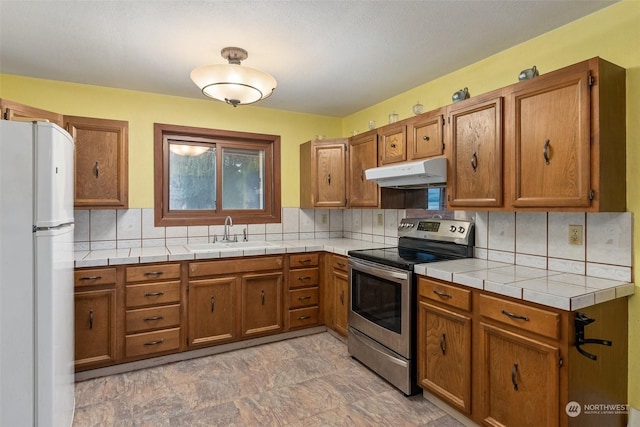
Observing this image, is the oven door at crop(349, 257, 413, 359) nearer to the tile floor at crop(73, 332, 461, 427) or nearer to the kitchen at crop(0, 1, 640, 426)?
the tile floor at crop(73, 332, 461, 427)

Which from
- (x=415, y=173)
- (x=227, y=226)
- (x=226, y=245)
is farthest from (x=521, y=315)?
(x=227, y=226)

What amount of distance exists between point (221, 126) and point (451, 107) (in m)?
2.29

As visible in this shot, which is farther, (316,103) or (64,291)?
(316,103)

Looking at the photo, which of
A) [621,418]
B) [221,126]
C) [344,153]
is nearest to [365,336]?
[621,418]

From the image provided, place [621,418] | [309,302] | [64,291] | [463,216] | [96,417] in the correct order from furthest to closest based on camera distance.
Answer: [309,302]
[463,216]
[96,417]
[621,418]
[64,291]

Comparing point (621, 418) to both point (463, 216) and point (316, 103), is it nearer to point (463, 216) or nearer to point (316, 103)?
point (463, 216)

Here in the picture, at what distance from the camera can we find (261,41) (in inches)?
88.1

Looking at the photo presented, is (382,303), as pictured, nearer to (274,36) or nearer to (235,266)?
(235,266)

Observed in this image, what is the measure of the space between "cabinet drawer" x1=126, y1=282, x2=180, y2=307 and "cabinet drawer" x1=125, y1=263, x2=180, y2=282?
51 mm

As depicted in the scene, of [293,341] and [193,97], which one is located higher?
[193,97]

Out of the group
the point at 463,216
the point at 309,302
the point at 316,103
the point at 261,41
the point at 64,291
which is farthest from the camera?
the point at 316,103

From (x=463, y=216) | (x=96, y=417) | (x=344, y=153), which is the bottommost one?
(x=96, y=417)

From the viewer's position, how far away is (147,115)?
323 centimetres

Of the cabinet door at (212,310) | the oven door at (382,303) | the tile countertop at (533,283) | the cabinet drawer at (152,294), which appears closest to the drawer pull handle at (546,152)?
the tile countertop at (533,283)
